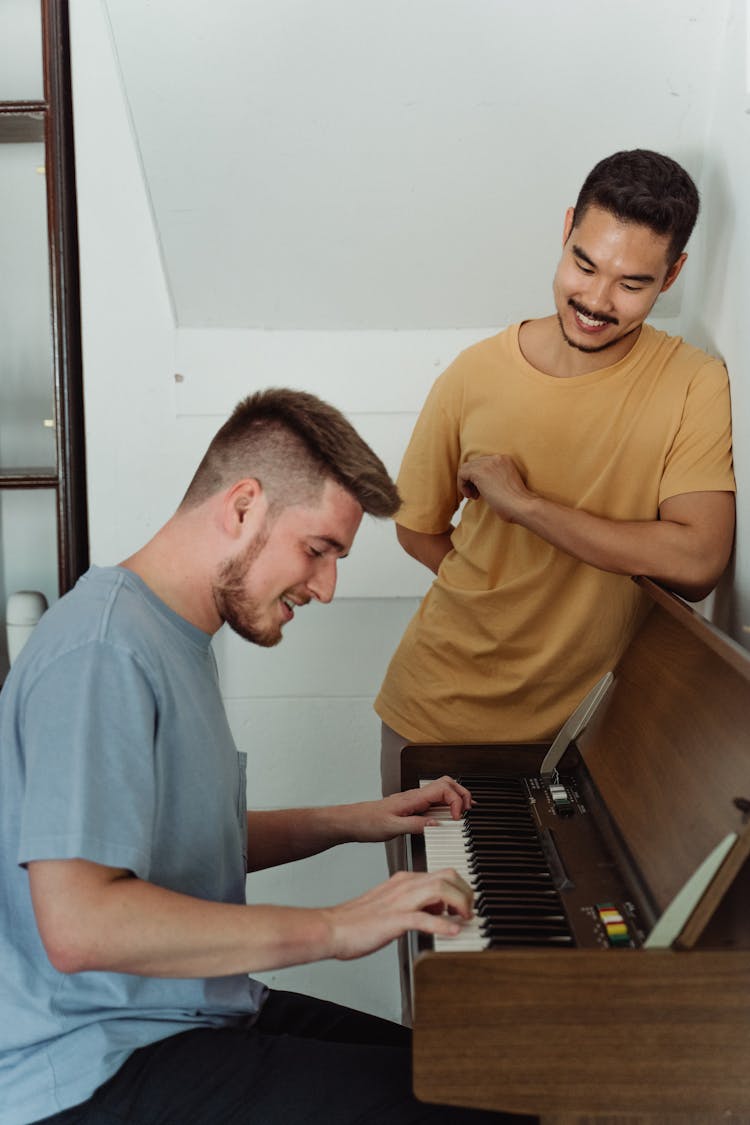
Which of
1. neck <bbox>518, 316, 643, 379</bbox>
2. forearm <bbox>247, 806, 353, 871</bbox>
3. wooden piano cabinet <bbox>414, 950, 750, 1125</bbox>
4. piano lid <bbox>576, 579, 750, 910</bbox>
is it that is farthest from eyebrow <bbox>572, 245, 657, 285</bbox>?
wooden piano cabinet <bbox>414, 950, 750, 1125</bbox>

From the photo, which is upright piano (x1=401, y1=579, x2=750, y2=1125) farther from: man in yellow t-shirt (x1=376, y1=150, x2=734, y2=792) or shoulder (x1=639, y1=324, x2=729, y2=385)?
shoulder (x1=639, y1=324, x2=729, y2=385)

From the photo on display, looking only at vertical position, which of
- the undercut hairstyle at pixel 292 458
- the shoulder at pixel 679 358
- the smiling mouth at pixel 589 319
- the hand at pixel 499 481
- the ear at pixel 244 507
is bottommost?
the hand at pixel 499 481

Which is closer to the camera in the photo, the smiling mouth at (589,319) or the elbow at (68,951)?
the elbow at (68,951)

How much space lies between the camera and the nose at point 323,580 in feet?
4.51

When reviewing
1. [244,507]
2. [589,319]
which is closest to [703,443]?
[589,319]

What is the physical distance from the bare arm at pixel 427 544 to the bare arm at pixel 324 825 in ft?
2.14

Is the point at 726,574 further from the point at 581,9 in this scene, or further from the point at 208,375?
the point at 208,375

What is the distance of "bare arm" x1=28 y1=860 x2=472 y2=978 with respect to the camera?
1.10m

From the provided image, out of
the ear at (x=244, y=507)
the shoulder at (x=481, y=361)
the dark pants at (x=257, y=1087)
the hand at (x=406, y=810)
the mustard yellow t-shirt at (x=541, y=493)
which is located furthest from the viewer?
the shoulder at (x=481, y=361)

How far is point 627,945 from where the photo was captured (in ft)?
4.08

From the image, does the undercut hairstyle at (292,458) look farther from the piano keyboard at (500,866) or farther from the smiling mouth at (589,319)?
the smiling mouth at (589,319)

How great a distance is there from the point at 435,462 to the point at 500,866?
2.81 feet

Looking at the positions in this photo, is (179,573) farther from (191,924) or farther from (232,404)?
(232,404)

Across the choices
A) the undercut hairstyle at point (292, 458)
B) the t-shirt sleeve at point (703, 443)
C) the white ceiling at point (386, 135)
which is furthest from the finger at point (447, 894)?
the white ceiling at point (386, 135)
